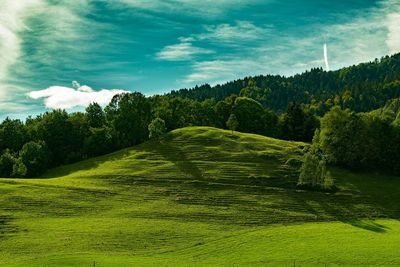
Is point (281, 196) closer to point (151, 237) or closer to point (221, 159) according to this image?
point (221, 159)

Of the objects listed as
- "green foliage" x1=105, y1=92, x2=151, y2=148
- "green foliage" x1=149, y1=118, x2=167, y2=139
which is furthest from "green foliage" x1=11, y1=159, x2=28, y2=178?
"green foliage" x1=149, y1=118, x2=167, y2=139

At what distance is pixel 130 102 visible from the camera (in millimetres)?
146375

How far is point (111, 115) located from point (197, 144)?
38513 millimetres

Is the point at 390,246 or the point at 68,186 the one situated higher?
the point at 68,186

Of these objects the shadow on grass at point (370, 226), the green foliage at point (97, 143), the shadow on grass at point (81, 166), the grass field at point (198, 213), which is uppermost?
the green foliage at point (97, 143)

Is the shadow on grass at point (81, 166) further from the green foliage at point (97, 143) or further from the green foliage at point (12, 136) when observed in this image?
the green foliage at point (12, 136)

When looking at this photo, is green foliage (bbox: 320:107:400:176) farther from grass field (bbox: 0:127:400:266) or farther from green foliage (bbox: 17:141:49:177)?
green foliage (bbox: 17:141:49:177)

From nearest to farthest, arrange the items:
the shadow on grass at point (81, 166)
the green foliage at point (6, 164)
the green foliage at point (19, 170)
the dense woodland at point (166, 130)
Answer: the shadow on grass at point (81, 166), the green foliage at point (19, 170), the dense woodland at point (166, 130), the green foliage at point (6, 164)

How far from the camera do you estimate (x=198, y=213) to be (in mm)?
77375

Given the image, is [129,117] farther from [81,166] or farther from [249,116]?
[249,116]

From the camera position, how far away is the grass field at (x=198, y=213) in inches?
2251

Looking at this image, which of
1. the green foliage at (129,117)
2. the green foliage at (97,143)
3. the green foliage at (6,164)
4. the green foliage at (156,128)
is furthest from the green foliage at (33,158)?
the green foliage at (156,128)

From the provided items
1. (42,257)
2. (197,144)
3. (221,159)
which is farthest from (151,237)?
(197,144)

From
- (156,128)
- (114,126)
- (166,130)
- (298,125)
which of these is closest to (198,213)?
(156,128)
